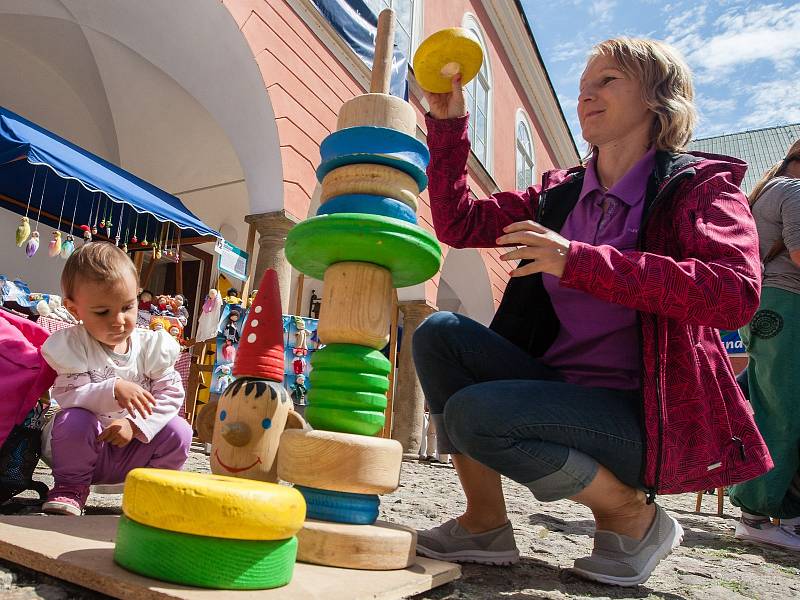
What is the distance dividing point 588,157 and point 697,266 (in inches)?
28.0

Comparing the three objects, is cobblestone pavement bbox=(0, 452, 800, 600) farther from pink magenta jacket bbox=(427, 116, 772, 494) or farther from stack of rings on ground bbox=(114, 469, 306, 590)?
pink magenta jacket bbox=(427, 116, 772, 494)

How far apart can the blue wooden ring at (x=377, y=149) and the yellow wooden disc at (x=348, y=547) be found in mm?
800

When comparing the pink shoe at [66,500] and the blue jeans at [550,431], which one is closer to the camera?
the blue jeans at [550,431]

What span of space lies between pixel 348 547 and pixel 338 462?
0.16 meters

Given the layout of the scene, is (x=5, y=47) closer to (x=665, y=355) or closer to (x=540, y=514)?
(x=540, y=514)

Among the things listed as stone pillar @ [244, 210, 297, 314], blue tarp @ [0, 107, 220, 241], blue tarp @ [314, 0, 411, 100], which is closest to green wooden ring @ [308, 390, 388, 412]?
blue tarp @ [0, 107, 220, 241]

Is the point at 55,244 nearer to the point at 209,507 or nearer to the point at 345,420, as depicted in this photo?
the point at 345,420

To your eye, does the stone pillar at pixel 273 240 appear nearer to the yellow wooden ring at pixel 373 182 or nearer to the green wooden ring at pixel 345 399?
the yellow wooden ring at pixel 373 182

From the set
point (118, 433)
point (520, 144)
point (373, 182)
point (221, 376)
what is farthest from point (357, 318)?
point (520, 144)

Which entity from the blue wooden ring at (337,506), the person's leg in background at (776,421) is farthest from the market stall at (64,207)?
the person's leg in background at (776,421)

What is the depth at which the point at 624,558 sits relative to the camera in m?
1.35

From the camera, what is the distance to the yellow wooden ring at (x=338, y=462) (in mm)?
1184

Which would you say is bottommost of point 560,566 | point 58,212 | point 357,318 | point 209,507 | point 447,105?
point 560,566

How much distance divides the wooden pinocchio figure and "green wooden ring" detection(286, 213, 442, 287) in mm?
255
